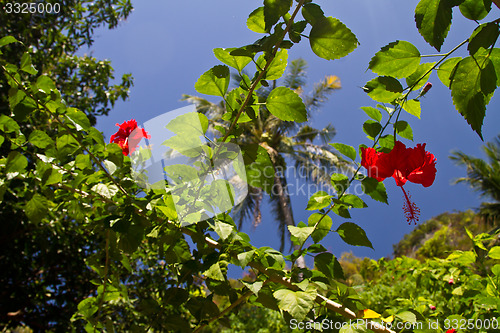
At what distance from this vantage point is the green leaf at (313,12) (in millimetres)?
359

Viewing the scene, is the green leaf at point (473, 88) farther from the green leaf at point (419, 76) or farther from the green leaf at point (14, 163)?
the green leaf at point (14, 163)

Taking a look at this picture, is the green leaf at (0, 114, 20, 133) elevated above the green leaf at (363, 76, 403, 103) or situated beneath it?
elevated above

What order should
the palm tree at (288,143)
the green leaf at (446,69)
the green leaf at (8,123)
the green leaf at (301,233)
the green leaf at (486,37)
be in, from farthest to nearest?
the palm tree at (288,143) < the green leaf at (8,123) < the green leaf at (301,233) < the green leaf at (446,69) < the green leaf at (486,37)

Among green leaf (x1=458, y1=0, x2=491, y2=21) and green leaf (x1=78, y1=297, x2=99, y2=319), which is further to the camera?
green leaf (x1=78, y1=297, x2=99, y2=319)

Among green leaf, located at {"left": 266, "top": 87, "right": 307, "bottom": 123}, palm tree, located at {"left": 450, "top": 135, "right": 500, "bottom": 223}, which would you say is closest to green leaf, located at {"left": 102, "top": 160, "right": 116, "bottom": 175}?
green leaf, located at {"left": 266, "top": 87, "right": 307, "bottom": 123}

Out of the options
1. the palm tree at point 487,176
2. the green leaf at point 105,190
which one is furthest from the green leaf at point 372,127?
the palm tree at point 487,176

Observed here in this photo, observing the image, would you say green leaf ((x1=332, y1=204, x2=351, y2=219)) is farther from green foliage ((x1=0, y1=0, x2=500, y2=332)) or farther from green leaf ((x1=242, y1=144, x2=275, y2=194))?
green leaf ((x1=242, y1=144, x2=275, y2=194))

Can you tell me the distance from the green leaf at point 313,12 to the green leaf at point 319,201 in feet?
1.01

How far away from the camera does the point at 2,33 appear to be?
224 centimetres

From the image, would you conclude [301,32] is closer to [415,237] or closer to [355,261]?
[355,261]

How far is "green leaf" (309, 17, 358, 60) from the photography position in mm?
358

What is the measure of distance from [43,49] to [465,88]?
3.30 metres

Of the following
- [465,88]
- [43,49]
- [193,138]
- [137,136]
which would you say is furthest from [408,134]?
[43,49]

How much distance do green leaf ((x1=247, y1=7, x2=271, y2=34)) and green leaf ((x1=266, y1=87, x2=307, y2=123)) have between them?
3.8 inches
